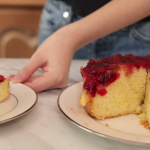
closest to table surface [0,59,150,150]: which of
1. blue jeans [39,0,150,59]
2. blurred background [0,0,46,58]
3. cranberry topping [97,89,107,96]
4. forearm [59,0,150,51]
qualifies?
cranberry topping [97,89,107,96]

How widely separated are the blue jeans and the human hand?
49cm

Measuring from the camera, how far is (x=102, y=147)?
0.61 metres

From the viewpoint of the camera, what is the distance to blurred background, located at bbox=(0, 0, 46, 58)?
229 centimetres

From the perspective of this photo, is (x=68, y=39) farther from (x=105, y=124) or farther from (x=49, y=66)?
(x=105, y=124)

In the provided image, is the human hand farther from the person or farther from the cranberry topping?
the cranberry topping

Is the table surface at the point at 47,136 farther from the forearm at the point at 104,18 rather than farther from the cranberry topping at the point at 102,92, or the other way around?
the forearm at the point at 104,18

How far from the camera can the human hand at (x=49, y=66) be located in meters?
0.92

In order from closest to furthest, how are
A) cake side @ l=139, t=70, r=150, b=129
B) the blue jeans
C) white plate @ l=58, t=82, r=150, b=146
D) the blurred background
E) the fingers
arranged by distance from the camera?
white plate @ l=58, t=82, r=150, b=146, cake side @ l=139, t=70, r=150, b=129, the fingers, the blue jeans, the blurred background

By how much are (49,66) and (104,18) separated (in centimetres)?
33

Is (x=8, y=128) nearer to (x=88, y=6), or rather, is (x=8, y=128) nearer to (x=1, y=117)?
(x=1, y=117)

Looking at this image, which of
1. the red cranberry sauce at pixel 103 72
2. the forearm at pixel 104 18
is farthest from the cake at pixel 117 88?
the forearm at pixel 104 18

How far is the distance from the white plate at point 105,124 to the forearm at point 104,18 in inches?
10.5

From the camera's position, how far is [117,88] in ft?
2.56

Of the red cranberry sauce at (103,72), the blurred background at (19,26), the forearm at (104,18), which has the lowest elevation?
the blurred background at (19,26)
